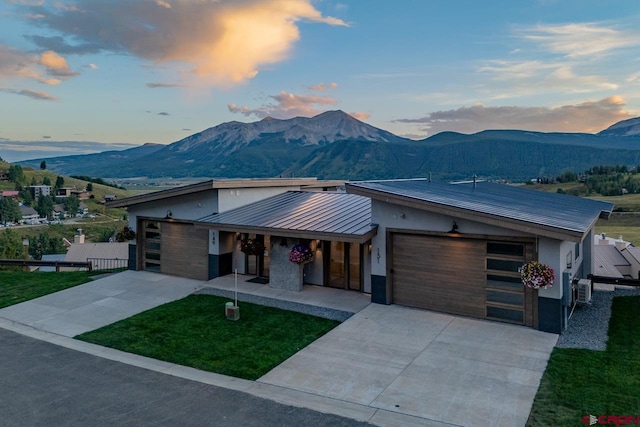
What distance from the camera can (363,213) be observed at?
14.2m

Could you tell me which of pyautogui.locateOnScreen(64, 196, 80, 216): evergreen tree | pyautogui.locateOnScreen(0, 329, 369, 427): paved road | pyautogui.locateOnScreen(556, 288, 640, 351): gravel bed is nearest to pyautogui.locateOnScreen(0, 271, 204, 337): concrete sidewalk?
pyautogui.locateOnScreen(0, 329, 369, 427): paved road

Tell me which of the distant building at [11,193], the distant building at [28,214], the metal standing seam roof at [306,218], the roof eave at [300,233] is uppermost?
the distant building at [11,193]

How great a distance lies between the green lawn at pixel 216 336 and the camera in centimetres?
860

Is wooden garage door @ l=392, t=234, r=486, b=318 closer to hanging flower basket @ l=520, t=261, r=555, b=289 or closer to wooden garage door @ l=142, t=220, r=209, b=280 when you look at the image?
hanging flower basket @ l=520, t=261, r=555, b=289

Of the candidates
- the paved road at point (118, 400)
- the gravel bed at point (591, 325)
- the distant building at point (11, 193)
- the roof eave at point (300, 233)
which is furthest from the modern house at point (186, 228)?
the distant building at point (11, 193)

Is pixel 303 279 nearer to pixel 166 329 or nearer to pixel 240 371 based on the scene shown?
pixel 166 329

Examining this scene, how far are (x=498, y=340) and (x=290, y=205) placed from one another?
9338 millimetres

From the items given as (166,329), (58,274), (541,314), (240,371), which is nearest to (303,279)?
(166,329)

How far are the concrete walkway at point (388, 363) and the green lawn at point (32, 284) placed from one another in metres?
1.21

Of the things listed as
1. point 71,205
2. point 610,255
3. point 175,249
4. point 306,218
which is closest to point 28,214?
point 71,205

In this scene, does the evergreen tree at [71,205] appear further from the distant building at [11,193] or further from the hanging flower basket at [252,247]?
the hanging flower basket at [252,247]

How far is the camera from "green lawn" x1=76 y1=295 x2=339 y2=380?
860cm

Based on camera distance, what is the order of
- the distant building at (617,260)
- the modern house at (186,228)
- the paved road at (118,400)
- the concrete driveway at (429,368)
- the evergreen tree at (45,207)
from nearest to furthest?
the paved road at (118,400) → the concrete driveway at (429,368) → the modern house at (186,228) → the distant building at (617,260) → the evergreen tree at (45,207)

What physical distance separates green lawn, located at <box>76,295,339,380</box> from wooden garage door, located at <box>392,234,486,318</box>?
2709 millimetres
